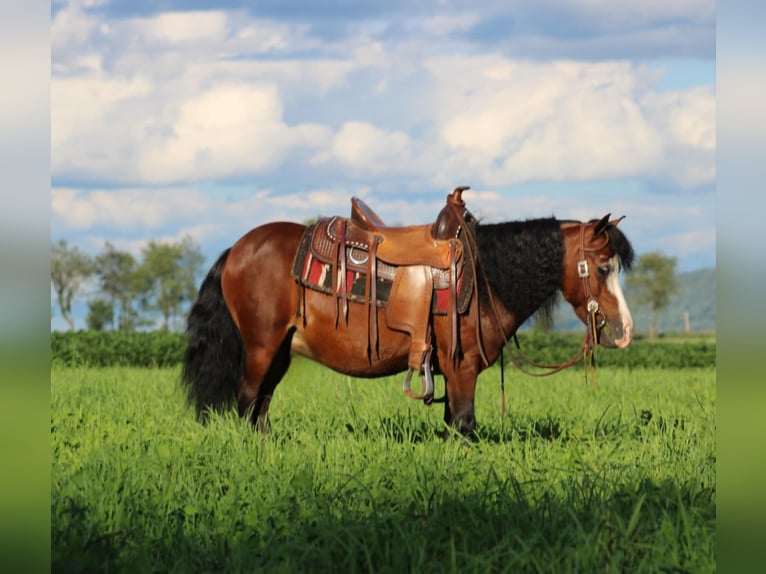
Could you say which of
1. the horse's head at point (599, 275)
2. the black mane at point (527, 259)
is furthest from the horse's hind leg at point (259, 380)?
the horse's head at point (599, 275)

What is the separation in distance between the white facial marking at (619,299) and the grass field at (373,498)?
0.76 m

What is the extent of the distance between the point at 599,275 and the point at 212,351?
10.3 ft

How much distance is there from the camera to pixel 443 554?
426 cm

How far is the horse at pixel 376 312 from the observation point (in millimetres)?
6785

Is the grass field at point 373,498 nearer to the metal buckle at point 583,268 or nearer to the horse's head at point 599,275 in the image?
the horse's head at point 599,275

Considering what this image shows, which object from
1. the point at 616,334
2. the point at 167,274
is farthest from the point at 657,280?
the point at 616,334

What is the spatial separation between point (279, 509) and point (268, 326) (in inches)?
104

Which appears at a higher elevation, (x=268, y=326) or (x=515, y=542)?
(x=268, y=326)

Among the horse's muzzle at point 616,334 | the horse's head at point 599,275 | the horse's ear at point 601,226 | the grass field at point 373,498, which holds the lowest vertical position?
the grass field at point 373,498

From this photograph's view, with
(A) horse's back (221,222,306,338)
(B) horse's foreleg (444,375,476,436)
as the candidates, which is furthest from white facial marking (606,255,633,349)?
(A) horse's back (221,222,306,338)

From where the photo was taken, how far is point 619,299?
6812 millimetres

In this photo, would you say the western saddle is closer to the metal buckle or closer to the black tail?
the metal buckle
